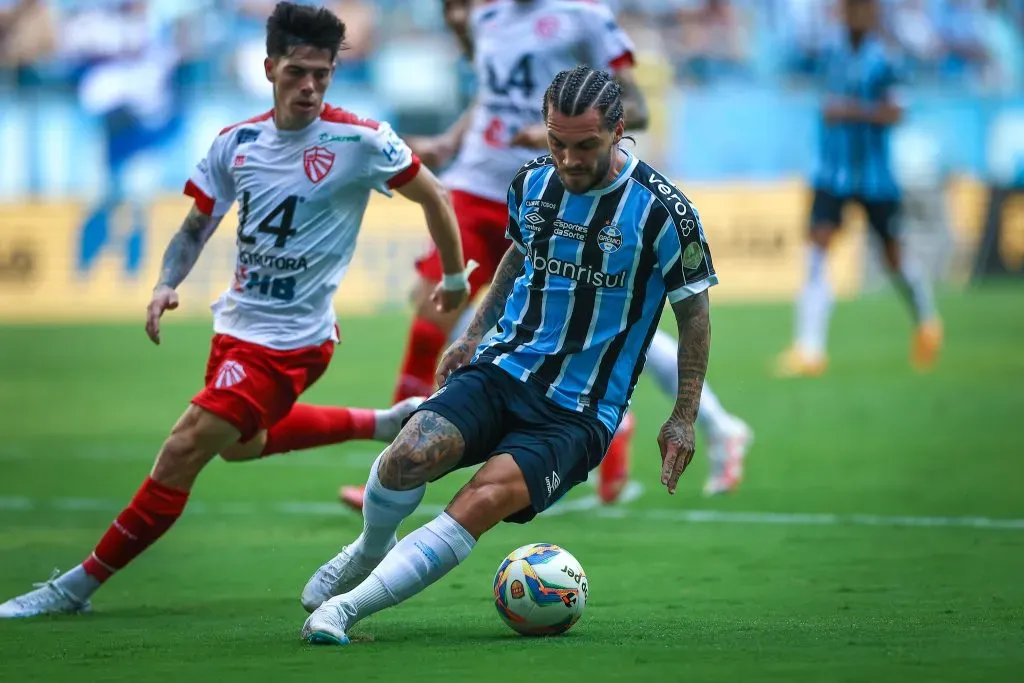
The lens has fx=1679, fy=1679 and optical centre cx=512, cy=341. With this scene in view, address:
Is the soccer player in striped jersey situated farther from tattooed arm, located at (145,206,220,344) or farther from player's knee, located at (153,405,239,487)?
tattooed arm, located at (145,206,220,344)

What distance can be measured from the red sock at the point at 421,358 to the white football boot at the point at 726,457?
5.09 ft

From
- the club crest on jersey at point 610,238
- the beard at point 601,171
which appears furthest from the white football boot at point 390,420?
the beard at point 601,171

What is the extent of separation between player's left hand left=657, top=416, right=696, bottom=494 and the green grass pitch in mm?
513

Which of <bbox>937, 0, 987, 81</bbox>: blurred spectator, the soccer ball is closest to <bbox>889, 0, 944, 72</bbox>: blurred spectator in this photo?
<bbox>937, 0, 987, 81</bbox>: blurred spectator

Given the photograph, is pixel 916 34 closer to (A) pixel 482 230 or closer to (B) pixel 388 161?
(A) pixel 482 230

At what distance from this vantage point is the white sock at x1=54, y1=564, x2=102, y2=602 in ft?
20.9

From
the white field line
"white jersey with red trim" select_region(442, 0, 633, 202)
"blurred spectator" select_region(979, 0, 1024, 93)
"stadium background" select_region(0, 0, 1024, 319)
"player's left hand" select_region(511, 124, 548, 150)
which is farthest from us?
"blurred spectator" select_region(979, 0, 1024, 93)

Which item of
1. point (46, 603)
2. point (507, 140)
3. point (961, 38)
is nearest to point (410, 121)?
point (961, 38)

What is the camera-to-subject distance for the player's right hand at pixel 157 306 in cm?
648

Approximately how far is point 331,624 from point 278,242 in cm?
201

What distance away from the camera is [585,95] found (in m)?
5.36

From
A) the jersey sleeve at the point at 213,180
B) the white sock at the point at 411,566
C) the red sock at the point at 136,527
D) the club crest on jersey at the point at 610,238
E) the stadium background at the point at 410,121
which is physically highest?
the club crest on jersey at the point at 610,238

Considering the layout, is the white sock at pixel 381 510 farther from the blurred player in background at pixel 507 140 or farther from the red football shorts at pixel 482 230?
the red football shorts at pixel 482 230

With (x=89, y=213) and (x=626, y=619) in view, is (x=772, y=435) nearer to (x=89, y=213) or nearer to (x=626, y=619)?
(x=626, y=619)
